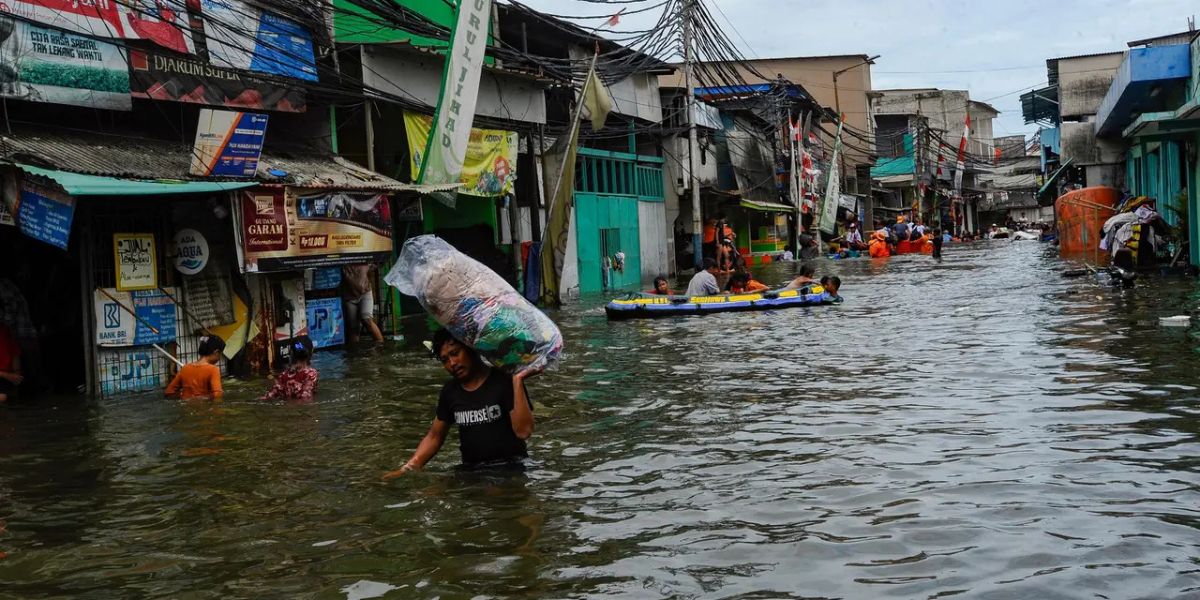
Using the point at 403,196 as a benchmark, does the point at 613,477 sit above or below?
below

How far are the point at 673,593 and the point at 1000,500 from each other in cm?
233

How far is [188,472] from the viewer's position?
8258 mm

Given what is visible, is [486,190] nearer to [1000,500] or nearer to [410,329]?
[410,329]

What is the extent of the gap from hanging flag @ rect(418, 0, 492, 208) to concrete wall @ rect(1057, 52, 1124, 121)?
3488 cm

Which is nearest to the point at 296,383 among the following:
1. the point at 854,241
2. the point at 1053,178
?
the point at 854,241

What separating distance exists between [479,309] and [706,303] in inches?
537

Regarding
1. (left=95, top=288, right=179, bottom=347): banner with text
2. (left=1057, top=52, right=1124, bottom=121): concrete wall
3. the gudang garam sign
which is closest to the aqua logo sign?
(left=95, top=288, right=179, bottom=347): banner with text

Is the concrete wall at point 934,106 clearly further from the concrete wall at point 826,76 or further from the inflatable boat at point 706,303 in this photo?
Result: the inflatable boat at point 706,303

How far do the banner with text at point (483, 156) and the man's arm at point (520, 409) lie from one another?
13129 mm

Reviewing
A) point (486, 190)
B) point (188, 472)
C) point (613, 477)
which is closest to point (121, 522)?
point (188, 472)

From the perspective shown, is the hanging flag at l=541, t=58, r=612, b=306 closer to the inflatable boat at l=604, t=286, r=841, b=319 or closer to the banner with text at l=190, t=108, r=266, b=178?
the inflatable boat at l=604, t=286, r=841, b=319

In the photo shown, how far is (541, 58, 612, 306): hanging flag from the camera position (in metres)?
21.2

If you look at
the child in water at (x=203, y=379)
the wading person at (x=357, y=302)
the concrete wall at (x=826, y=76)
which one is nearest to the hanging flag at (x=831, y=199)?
the concrete wall at (x=826, y=76)

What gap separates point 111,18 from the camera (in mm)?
13516
